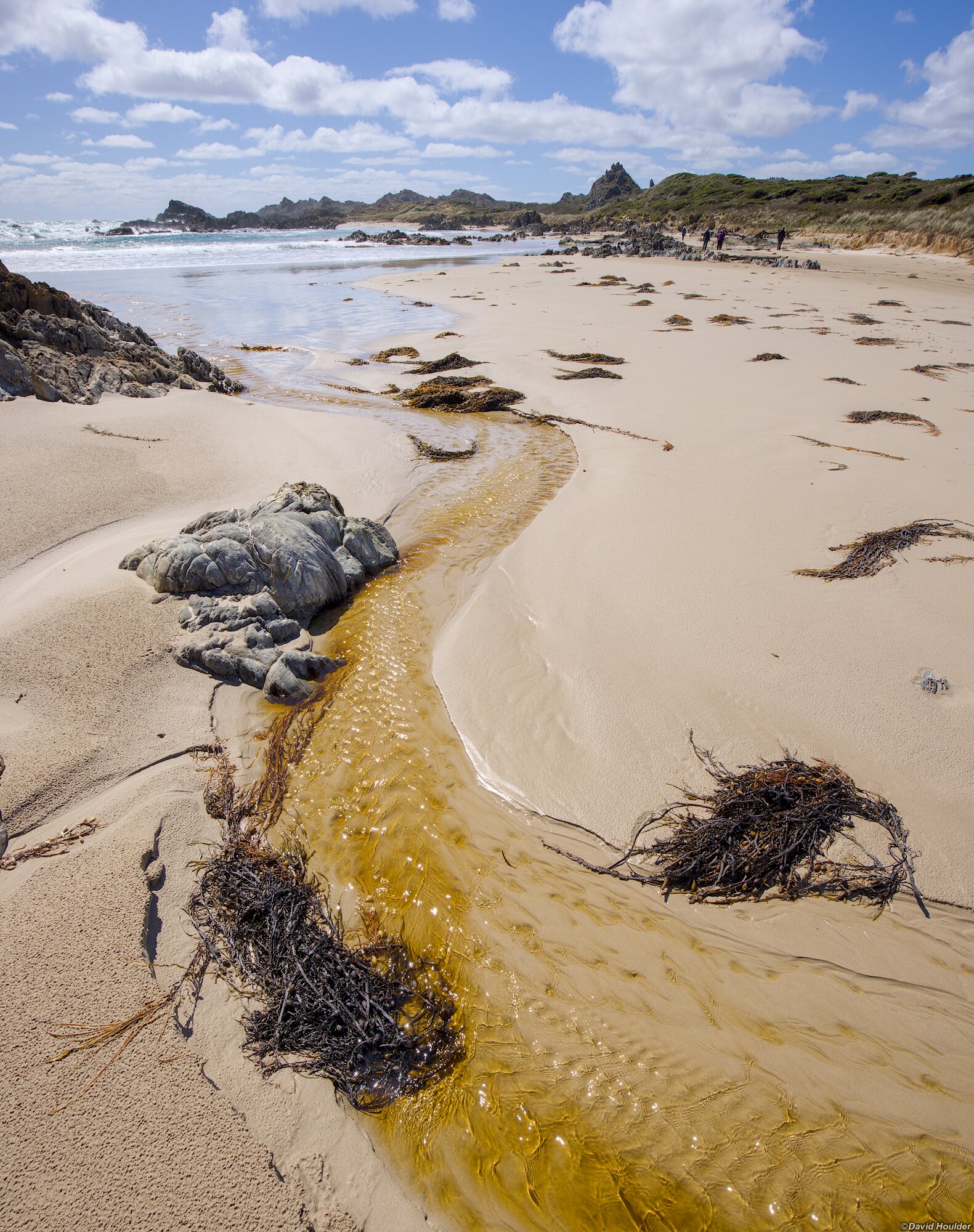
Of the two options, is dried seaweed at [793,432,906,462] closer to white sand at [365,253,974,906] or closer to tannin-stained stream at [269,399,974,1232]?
white sand at [365,253,974,906]

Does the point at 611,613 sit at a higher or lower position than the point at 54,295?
lower

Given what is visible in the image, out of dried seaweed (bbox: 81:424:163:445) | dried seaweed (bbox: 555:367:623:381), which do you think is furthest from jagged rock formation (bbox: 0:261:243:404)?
dried seaweed (bbox: 555:367:623:381)

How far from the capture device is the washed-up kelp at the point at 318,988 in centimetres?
226

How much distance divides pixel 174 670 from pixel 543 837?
108 inches

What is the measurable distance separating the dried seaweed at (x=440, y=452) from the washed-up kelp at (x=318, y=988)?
19.9ft

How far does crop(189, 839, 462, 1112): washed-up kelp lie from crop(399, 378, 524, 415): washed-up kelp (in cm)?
852

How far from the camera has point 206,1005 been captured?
235cm

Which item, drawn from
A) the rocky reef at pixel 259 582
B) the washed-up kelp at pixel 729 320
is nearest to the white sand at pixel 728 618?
the rocky reef at pixel 259 582

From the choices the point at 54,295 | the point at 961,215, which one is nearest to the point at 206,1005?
the point at 54,295

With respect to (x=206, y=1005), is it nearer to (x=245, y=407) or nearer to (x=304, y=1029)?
(x=304, y=1029)

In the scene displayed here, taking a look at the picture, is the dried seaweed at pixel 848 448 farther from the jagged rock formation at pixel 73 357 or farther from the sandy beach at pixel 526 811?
the jagged rock formation at pixel 73 357

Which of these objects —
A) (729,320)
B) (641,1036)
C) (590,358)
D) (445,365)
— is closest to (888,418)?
(590,358)

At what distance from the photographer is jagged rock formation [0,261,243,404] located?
804 cm

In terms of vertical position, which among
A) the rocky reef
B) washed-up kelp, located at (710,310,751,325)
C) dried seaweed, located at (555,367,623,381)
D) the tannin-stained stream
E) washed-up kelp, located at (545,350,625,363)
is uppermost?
washed-up kelp, located at (710,310,751,325)
